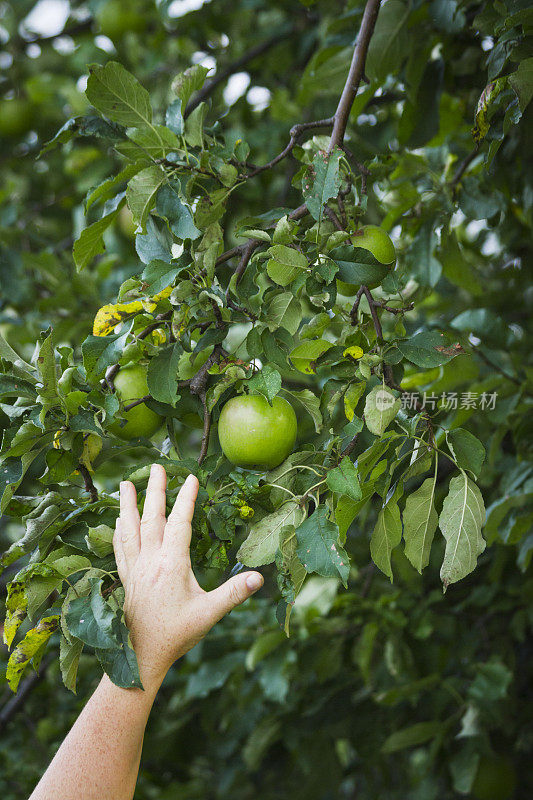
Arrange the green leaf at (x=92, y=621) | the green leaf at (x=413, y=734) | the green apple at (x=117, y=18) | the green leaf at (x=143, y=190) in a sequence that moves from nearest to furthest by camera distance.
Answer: the green leaf at (x=92, y=621) < the green leaf at (x=143, y=190) < the green leaf at (x=413, y=734) < the green apple at (x=117, y=18)

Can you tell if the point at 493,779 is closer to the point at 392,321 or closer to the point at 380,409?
the point at 392,321

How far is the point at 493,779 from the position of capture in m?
1.69

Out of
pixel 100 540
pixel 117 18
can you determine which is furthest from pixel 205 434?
pixel 117 18

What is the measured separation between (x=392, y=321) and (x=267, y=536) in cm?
58

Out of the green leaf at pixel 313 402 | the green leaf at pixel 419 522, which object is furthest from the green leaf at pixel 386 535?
the green leaf at pixel 313 402

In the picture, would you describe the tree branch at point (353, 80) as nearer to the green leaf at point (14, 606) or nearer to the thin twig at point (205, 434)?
the thin twig at point (205, 434)

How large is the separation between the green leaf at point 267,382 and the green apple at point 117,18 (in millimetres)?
1764

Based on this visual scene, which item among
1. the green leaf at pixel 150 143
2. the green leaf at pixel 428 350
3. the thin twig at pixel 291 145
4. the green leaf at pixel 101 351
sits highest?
the green leaf at pixel 150 143

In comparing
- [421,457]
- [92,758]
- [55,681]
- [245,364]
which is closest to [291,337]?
[245,364]

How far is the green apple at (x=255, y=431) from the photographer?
77 centimetres

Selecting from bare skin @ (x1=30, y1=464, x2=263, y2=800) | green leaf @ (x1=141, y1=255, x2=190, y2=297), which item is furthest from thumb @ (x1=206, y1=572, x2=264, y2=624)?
green leaf @ (x1=141, y1=255, x2=190, y2=297)

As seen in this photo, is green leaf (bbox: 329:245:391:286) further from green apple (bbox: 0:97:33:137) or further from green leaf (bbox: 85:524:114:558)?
green apple (bbox: 0:97:33:137)

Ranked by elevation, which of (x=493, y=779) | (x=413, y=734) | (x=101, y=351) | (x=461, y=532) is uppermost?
(x=101, y=351)

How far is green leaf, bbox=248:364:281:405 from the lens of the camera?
0.74 meters
